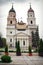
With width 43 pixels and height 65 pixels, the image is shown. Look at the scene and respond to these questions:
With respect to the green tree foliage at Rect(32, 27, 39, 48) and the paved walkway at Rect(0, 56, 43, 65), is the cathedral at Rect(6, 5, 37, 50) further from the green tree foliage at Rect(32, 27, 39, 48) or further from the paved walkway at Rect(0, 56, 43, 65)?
the paved walkway at Rect(0, 56, 43, 65)

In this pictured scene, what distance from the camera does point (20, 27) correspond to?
247 inches

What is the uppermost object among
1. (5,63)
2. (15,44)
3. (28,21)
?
(28,21)

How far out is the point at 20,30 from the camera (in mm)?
6344

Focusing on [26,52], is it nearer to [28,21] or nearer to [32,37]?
[32,37]

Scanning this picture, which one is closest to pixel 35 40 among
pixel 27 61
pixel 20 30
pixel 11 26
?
pixel 20 30

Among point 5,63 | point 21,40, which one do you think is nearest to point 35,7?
point 21,40

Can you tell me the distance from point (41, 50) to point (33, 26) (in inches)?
33.9

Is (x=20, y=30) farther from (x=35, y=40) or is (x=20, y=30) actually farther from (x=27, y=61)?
(x=27, y=61)

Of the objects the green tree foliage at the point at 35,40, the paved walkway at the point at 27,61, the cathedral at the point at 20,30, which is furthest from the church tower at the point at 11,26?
the paved walkway at the point at 27,61

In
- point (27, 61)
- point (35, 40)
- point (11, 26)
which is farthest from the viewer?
point (11, 26)

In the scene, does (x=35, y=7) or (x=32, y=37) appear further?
(x=32, y=37)

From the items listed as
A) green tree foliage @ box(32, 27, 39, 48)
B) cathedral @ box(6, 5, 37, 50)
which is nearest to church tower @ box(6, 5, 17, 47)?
cathedral @ box(6, 5, 37, 50)

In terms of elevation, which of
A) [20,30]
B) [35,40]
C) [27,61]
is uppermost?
[20,30]

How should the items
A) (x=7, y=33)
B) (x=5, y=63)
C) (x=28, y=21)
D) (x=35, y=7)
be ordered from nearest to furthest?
(x=5, y=63) < (x=35, y=7) < (x=7, y=33) < (x=28, y=21)
